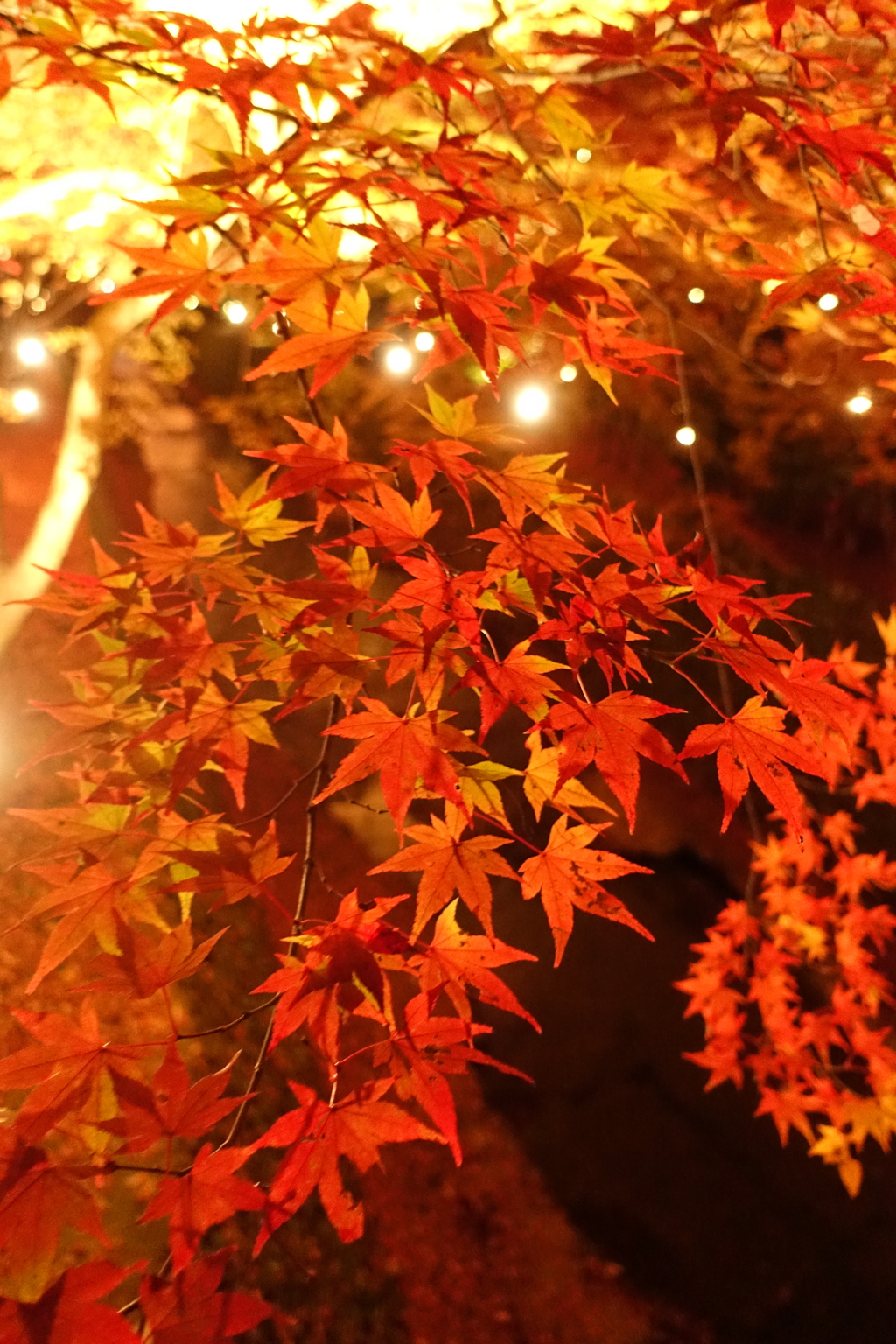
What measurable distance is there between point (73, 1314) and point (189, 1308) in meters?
0.19

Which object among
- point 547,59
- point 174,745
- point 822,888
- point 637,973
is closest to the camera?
point 174,745

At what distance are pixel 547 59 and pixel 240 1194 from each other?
421cm

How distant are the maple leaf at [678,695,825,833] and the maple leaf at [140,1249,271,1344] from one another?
1.11 m

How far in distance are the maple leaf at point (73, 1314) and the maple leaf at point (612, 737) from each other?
997mm

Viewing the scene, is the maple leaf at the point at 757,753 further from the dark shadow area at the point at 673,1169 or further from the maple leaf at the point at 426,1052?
the dark shadow area at the point at 673,1169

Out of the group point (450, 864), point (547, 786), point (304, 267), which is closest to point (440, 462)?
point (304, 267)

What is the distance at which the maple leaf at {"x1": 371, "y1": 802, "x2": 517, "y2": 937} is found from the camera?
1418 mm

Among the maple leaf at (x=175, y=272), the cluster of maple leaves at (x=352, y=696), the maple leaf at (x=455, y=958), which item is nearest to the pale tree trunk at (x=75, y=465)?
the cluster of maple leaves at (x=352, y=696)

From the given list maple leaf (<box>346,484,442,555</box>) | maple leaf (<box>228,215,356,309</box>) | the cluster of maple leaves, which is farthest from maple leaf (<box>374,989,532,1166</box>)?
maple leaf (<box>228,215,356,309</box>)

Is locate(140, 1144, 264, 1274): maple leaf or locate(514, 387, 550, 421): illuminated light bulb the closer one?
locate(140, 1144, 264, 1274): maple leaf

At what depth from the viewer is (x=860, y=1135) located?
3420mm

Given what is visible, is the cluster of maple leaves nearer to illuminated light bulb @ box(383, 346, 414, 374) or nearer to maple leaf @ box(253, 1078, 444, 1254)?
maple leaf @ box(253, 1078, 444, 1254)

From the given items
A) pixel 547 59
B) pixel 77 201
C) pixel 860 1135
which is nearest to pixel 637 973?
pixel 860 1135

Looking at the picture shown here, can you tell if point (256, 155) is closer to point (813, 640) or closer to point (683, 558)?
point (683, 558)
